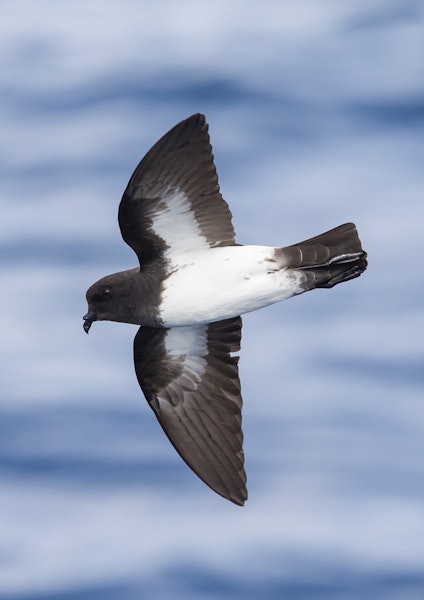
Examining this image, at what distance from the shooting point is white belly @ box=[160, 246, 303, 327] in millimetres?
12742

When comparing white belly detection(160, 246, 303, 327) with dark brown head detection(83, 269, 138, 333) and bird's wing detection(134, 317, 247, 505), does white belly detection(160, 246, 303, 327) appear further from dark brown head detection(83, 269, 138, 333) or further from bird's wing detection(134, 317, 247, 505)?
bird's wing detection(134, 317, 247, 505)

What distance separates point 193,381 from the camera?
13883mm

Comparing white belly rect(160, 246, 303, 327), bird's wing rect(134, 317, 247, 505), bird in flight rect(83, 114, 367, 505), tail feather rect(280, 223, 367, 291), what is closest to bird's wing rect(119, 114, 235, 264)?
bird in flight rect(83, 114, 367, 505)

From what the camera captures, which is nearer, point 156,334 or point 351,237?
point 351,237

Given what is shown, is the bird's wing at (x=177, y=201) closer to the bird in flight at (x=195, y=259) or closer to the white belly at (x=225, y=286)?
the bird in flight at (x=195, y=259)

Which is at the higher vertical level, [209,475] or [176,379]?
[176,379]

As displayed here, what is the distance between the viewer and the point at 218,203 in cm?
1291

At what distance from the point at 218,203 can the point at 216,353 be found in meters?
1.49

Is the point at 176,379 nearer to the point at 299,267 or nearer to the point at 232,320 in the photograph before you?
the point at 232,320

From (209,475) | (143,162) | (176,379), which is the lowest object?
(209,475)

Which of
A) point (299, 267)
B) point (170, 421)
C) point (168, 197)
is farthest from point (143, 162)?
point (170, 421)

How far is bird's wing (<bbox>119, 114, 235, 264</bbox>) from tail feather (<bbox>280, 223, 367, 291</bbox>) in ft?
1.71

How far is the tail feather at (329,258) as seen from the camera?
42.0ft

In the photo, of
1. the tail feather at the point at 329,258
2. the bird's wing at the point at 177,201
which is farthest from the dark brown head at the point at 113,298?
the tail feather at the point at 329,258
